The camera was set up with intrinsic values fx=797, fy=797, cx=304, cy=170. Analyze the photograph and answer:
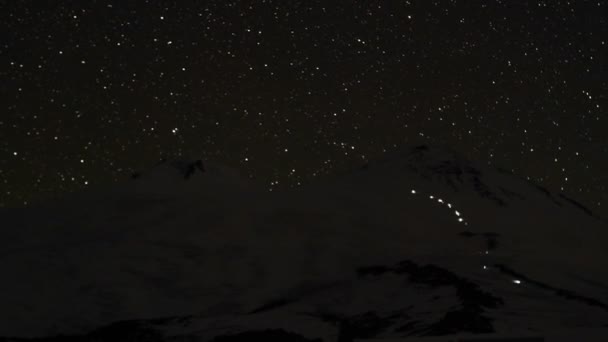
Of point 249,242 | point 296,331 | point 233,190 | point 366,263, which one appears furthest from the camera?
point 233,190

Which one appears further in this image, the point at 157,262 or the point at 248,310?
the point at 157,262

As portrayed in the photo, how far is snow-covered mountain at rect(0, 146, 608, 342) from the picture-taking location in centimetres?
3888

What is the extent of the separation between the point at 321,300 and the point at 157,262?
18.1 metres

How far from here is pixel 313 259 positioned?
195 ft

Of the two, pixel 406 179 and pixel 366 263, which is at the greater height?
pixel 406 179

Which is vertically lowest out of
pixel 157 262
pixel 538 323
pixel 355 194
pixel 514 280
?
pixel 538 323

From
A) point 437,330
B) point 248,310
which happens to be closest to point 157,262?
point 248,310

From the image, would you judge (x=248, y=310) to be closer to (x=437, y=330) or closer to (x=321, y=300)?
(x=321, y=300)

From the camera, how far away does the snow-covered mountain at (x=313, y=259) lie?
38.9 meters

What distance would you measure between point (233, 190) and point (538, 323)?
6384 centimetres

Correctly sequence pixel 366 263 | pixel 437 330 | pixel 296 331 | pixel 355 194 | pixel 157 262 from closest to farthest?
pixel 437 330, pixel 296 331, pixel 366 263, pixel 157 262, pixel 355 194

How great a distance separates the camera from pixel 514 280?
4609 cm

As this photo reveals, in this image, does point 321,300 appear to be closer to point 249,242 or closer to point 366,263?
point 366,263

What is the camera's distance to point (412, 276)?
47.4 metres
